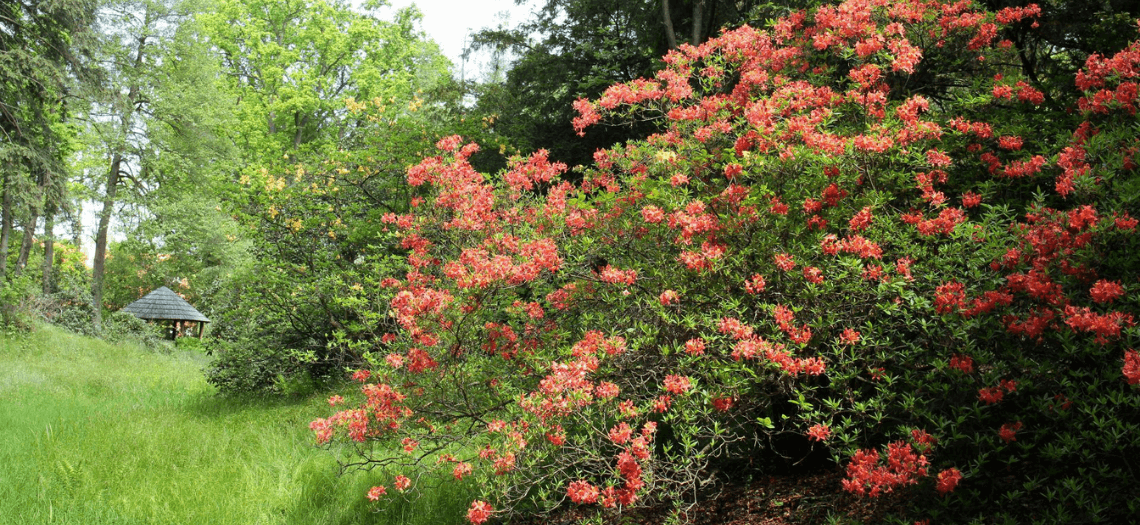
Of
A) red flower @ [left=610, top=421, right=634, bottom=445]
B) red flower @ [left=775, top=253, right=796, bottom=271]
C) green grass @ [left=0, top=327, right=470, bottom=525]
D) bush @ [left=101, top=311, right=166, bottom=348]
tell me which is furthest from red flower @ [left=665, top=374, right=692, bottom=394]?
bush @ [left=101, top=311, right=166, bottom=348]

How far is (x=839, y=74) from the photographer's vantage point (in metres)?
5.88

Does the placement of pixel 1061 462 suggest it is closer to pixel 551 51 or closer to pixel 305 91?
pixel 551 51

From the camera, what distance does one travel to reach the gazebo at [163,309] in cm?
2434

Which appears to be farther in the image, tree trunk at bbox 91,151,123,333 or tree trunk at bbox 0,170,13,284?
tree trunk at bbox 91,151,123,333

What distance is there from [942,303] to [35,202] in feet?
50.5

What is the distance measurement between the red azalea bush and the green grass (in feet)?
2.51

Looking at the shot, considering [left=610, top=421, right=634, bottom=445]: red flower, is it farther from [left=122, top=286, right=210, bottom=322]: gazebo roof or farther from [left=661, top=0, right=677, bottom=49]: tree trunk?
[left=122, top=286, right=210, bottom=322]: gazebo roof

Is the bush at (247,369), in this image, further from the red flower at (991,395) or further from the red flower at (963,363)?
the red flower at (991,395)

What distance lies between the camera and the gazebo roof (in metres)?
24.3

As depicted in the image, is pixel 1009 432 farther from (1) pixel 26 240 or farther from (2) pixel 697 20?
(1) pixel 26 240

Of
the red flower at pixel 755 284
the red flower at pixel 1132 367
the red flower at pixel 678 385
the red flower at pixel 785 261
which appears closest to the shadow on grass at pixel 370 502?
the red flower at pixel 678 385

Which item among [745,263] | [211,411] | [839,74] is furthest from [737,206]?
[211,411]

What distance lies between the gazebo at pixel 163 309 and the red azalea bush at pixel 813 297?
23770 mm

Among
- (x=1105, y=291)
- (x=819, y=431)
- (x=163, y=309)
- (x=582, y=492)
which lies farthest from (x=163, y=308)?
(x=1105, y=291)
